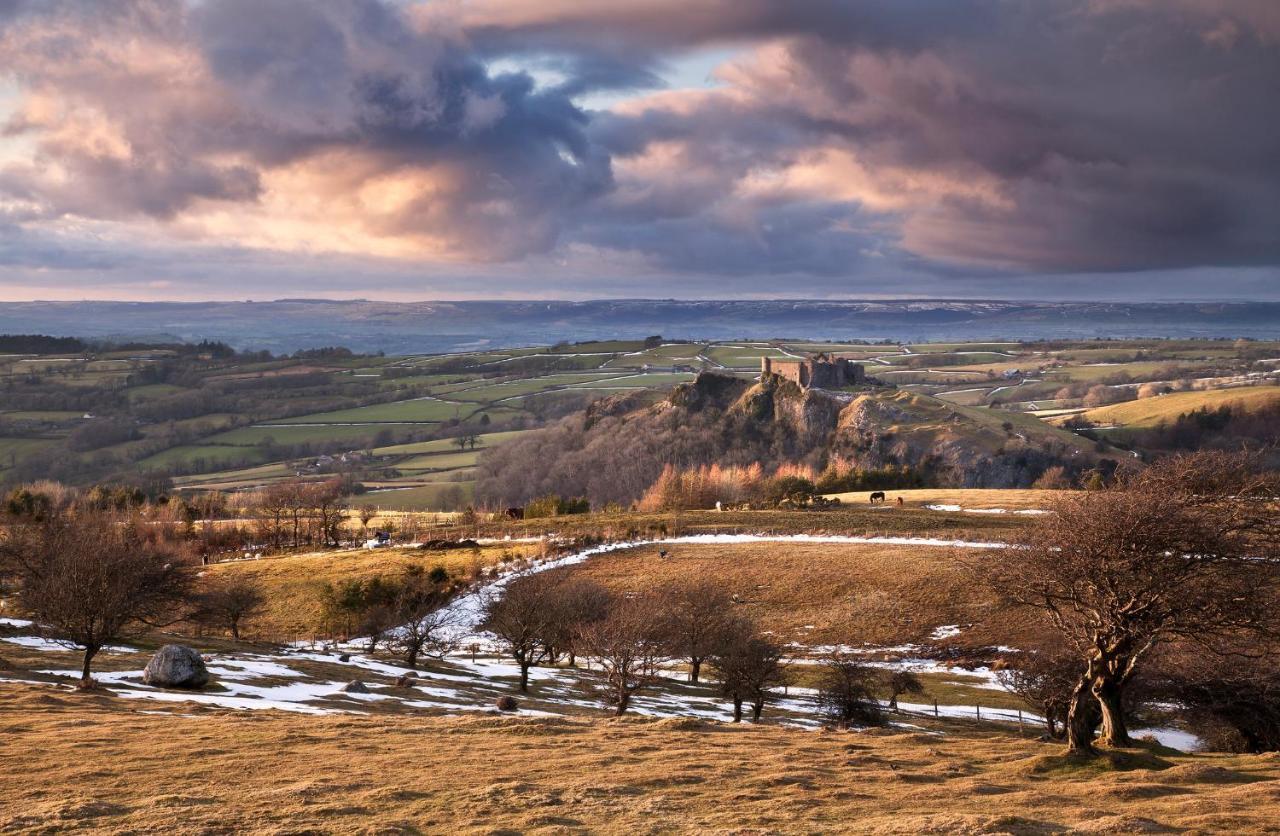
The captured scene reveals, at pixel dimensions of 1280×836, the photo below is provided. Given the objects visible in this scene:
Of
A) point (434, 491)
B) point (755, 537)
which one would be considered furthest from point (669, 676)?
point (434, 491)

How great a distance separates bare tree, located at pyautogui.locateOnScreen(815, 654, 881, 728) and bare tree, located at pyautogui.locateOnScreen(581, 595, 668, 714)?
8720mm

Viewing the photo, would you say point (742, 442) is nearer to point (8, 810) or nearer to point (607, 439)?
point (607, 439)

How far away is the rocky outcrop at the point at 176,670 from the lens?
42875 mm

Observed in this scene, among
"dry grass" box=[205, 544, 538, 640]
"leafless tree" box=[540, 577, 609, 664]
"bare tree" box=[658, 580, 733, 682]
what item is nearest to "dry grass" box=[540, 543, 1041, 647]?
"bare tree" box=[658, 580, 733, 682]

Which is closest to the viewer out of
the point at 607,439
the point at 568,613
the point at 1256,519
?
the point at 1256,519

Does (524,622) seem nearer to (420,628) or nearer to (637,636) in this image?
(637,636)

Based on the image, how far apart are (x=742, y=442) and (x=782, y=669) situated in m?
142

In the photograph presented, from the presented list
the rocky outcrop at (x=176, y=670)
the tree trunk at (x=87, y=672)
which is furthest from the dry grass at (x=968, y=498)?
the tree trunk at (x=87, y=672)

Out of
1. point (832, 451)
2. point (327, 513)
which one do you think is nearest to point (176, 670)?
point (327, 513)

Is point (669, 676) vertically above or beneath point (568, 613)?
beneath

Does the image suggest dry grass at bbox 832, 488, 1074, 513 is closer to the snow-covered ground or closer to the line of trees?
the line of trees

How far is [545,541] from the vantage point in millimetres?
98812

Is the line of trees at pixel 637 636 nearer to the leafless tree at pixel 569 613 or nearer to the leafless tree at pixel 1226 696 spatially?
the leafless tree at pixel 569 613

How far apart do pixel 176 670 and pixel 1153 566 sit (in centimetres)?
3762
